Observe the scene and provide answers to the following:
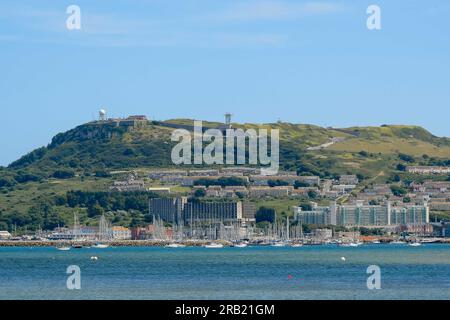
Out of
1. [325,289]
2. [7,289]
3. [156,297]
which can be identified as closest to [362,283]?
[325,289]
